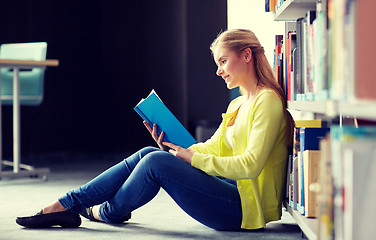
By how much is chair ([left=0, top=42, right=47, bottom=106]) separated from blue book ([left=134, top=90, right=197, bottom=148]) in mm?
2123

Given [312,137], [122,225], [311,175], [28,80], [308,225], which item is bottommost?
[122,225]

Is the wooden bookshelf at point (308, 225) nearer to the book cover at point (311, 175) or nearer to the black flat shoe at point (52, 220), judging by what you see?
the book cover at point (311, 175)

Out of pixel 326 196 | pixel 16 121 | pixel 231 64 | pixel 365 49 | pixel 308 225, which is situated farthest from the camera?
pixel 16 121

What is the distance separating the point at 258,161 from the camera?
5.85ft

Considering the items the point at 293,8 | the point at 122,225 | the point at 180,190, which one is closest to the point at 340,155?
the point at 180,190

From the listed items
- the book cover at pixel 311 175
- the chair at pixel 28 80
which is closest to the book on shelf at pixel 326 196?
the book cover at pixel 311 175

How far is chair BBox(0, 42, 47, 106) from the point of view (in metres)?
4.02

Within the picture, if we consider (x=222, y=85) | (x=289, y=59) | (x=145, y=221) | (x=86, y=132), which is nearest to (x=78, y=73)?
(x=86, y=132)

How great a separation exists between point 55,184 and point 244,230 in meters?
1.73

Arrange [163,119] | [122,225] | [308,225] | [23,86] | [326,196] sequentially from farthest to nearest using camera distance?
[23,86] < [122,225] < [163,119] < [308,225] < [326,196]

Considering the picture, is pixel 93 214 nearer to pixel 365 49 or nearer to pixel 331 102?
pixel 331 102

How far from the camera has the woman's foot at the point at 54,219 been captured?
2.08m

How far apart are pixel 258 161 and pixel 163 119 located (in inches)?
16.3

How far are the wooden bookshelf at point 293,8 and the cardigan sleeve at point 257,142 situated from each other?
303mm
